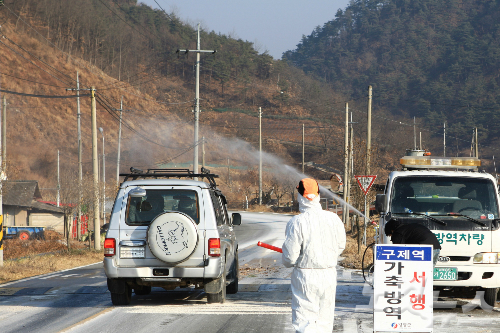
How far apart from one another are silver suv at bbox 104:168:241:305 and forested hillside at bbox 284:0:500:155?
342 feet

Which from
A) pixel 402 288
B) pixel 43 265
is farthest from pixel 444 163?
pixel 43 265

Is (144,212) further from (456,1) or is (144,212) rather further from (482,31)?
(456,1)

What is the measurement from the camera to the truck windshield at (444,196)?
10.5 metres

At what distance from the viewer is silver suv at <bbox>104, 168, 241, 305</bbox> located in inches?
379

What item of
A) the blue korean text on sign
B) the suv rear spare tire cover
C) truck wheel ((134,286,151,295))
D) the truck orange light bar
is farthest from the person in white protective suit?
truck wheel ((134,286,151,295))

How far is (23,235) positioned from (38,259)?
2120 centimetres

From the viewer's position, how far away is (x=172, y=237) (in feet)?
31.5

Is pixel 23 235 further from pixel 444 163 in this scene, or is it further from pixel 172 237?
pixel 444 163

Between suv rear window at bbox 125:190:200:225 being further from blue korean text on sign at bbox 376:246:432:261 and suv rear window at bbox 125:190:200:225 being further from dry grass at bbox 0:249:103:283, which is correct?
dry grass at bbox 0:249:103:283

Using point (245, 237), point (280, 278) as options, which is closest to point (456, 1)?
point (245, 237)

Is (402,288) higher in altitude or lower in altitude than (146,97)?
lower

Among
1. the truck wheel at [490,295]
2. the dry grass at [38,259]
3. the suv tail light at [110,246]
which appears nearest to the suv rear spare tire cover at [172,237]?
the suv tail light at [110,246]

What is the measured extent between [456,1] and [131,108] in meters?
118

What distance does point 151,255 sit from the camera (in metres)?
9.88
